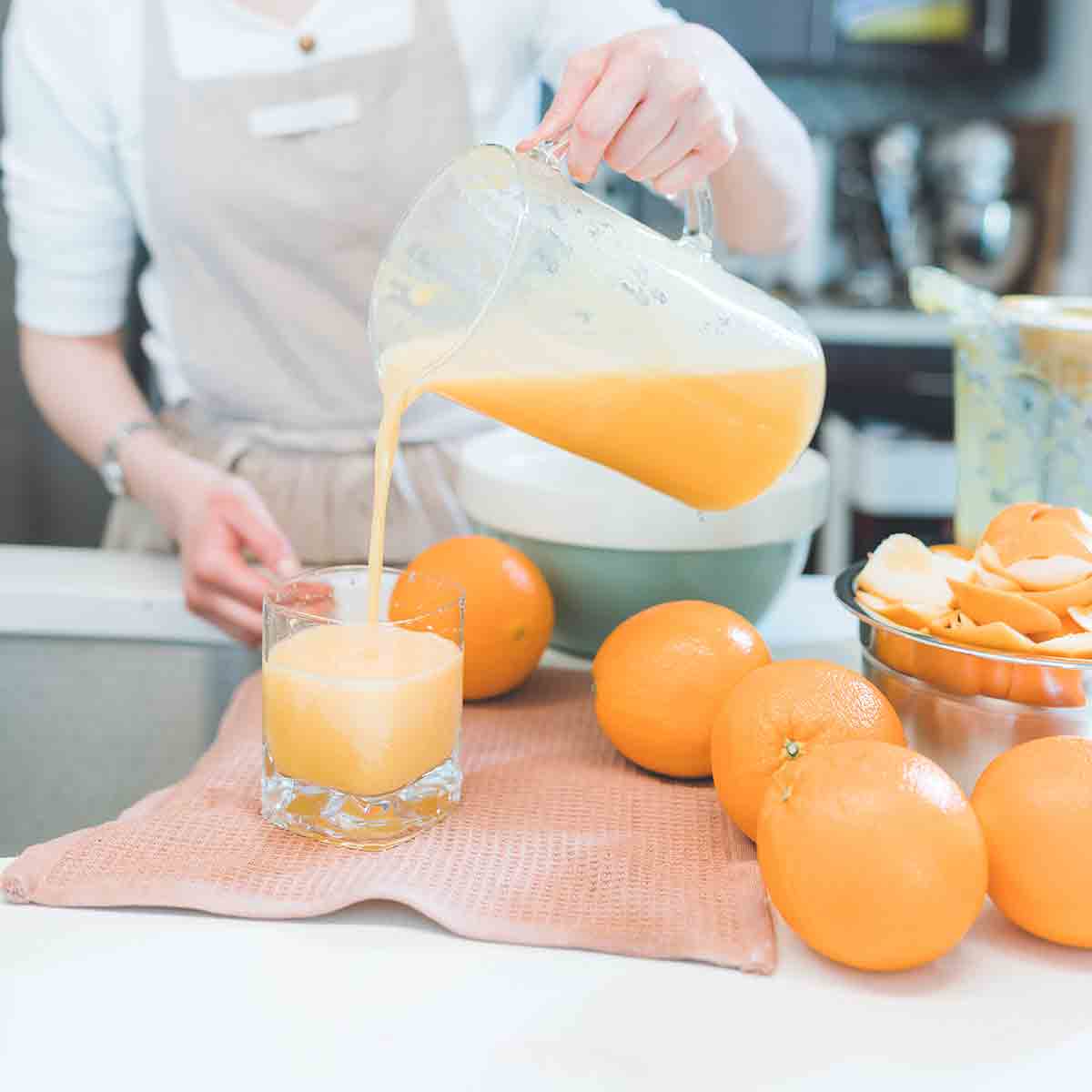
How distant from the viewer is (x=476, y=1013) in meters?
0.57

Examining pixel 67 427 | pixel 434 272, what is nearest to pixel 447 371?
pixel 434 272

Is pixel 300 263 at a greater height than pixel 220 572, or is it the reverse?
pixel 300 263

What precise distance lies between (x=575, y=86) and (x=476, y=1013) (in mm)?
490

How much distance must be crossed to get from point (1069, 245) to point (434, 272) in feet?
8.34

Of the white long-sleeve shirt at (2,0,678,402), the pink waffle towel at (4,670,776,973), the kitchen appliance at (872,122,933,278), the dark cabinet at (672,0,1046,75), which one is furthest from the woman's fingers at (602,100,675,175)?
the kitchen appliance at (872,122,933,278)

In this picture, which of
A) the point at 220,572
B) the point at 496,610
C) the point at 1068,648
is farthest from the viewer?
the point at 220,572

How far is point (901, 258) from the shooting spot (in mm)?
3094

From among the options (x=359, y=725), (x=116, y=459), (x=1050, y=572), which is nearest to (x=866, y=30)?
(x=116, y=459)

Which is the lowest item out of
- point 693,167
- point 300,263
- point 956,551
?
point 956,551

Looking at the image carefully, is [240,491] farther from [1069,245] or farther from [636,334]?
[1069,245]

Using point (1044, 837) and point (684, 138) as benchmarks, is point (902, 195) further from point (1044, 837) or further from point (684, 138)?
point (1044, 837)

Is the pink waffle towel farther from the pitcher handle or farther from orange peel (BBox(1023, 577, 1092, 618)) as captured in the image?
the pitcher handle

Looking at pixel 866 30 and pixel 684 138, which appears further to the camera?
pixel 866 30

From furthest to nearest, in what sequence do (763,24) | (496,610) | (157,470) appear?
1. (763,24)
2. (157,470)
3. (496,610)
